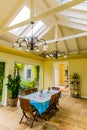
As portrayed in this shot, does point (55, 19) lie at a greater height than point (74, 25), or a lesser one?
greater

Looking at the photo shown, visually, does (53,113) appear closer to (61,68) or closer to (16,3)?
(16,3)

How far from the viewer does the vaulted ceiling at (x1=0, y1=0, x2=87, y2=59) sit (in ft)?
9.78

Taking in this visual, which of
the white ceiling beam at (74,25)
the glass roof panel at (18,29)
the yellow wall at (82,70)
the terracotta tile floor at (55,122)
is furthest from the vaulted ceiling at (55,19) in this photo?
the terracotta tile floor at (55,122)

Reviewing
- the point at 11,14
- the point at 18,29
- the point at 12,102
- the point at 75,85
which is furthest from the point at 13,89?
the point at 75,85

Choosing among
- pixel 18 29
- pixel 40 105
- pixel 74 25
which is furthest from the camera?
pixel 18 29

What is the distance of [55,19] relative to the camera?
5215mm

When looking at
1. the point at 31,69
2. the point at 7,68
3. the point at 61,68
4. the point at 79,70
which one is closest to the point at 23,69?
the point at 31,69

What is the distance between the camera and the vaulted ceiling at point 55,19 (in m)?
2.98

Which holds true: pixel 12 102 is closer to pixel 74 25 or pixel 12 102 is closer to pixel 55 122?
pixel 55 122

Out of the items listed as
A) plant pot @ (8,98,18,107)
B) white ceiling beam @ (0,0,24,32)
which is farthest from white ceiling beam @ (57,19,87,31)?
plant pot @ (8,98,18,107)

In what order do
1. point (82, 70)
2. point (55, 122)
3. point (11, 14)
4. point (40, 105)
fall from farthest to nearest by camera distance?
point (82, 70) < point (11, 14) < point (55, 122) < point (40, 105)

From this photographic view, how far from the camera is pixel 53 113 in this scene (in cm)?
410

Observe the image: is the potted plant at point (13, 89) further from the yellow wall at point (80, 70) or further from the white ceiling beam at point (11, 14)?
the yellow wall at point (80, 70)

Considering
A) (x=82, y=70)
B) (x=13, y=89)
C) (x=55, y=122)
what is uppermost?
(x=82, y=70)
